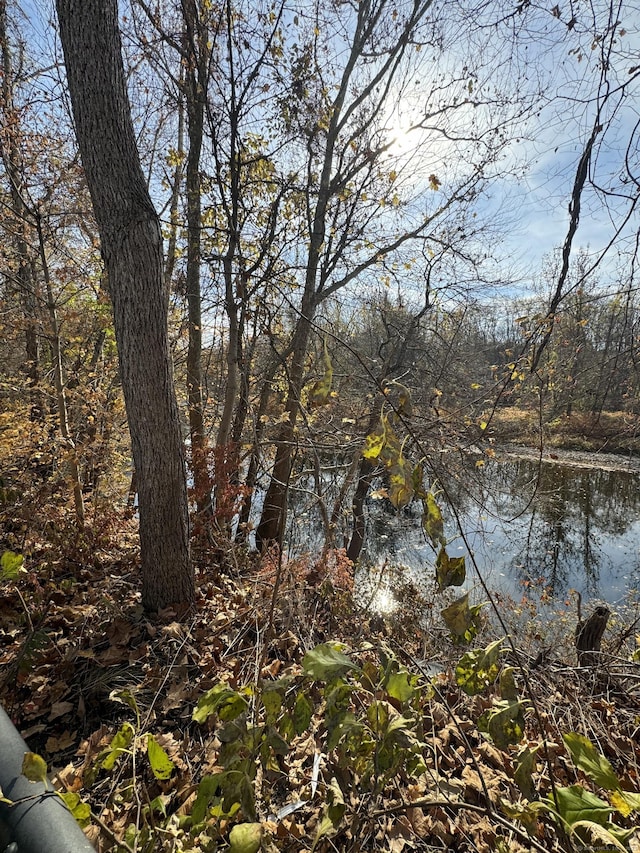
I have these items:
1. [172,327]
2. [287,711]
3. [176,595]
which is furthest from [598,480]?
[287,711]

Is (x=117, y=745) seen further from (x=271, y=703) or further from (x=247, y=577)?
(x=247, y=577)

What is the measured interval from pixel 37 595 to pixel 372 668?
3431 millimetres

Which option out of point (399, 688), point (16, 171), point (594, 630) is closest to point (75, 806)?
point (399, 688)

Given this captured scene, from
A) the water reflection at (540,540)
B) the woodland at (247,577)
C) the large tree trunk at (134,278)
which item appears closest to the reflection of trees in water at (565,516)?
the water reflection at (540,540)

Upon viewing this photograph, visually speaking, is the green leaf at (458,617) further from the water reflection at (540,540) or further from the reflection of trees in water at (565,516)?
the reflection of trees in water at (565,516)

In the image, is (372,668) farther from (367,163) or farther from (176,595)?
(367,163)

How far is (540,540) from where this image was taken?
11.3 metres

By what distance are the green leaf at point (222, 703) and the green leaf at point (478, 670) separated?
1.86 feet

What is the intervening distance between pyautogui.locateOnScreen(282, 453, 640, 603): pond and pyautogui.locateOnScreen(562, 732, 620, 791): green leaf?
629cm

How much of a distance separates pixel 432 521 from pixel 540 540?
40.3 ft

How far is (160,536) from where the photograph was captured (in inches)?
127

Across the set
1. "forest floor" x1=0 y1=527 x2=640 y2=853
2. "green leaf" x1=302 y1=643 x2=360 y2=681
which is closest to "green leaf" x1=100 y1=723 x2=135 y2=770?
"forest floor" x1=0 y1=527 x2=640 y2=853

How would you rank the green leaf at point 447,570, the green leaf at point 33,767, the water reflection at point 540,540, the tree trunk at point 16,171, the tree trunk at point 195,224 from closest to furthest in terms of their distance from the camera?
the green leaf at point 33,767
the green leaf at point 447,570
the tree trunk at point 195,224
the tree trunk at point 16,171
the water reflection at point 540,540

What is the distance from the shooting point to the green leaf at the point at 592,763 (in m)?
0.73
